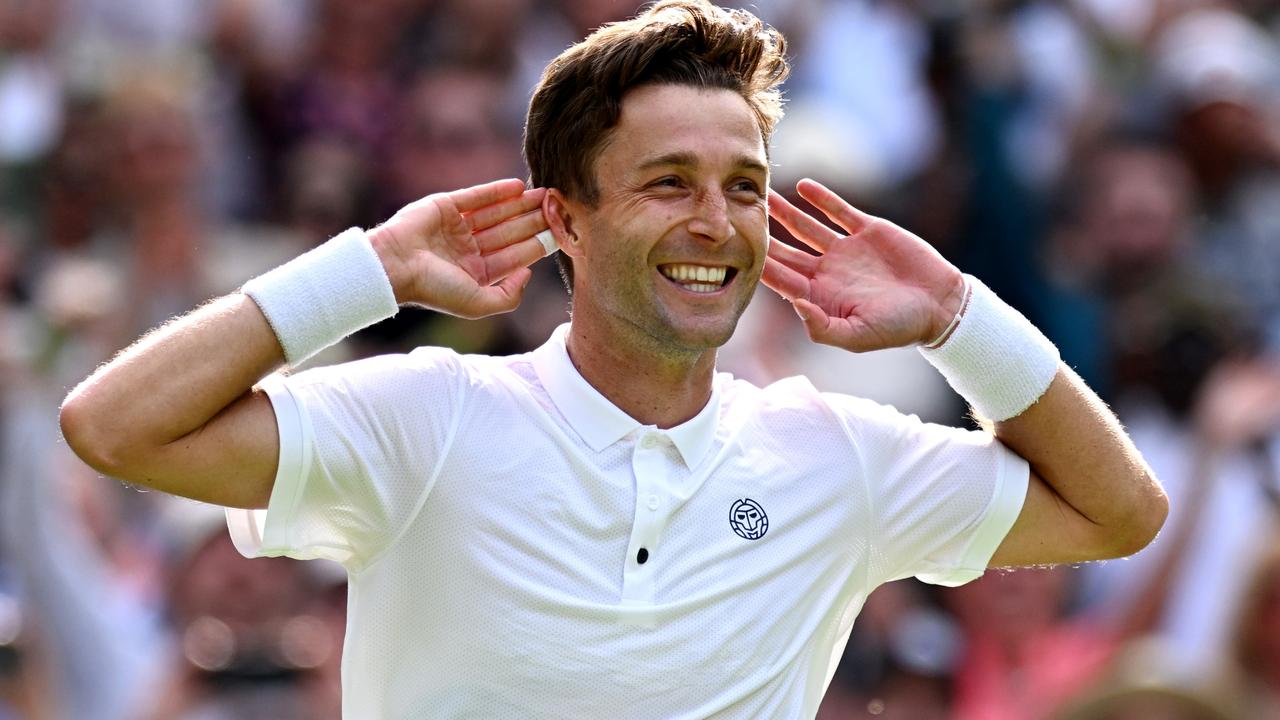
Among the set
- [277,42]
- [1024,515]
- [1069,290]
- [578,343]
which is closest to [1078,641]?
[1069,290]

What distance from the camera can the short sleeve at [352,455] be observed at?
10.8 feet

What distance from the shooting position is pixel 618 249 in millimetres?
3615

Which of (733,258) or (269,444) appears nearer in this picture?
(269,444)

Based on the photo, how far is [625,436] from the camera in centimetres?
357

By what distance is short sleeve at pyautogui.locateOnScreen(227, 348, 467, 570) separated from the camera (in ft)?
10.8

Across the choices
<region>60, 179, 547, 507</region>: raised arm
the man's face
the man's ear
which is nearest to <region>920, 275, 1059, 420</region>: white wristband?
the man's face

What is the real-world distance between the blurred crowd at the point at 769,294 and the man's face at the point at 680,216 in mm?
2336

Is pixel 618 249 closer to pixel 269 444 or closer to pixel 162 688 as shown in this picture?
pixel 269 444

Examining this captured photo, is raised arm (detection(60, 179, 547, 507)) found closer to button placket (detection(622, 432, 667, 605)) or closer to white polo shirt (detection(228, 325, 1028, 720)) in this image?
white polo shirt (detection(228, 325, 1028, 720))

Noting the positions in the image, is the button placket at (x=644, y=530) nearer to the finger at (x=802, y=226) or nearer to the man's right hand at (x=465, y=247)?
the man's right hand at (x=465, y=247)

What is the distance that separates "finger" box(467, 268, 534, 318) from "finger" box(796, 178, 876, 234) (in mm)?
568

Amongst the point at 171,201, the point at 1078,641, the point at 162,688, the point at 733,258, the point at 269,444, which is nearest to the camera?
the point at 269,444

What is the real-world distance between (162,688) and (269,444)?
2.65 metres

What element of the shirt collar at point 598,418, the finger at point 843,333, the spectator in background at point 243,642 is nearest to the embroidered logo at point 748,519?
the shirt collar at point 598,418
